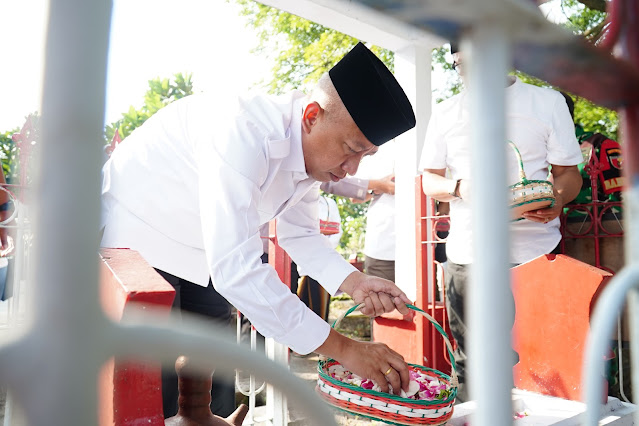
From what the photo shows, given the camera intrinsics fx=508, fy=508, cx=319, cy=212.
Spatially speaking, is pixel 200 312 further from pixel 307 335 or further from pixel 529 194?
pixel 529 194

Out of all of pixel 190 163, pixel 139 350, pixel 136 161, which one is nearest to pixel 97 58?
pixel 139 350

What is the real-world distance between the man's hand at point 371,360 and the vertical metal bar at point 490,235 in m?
A: 1.20

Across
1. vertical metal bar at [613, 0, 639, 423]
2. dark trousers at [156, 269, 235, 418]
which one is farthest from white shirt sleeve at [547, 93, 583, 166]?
vertical metal bar at [613, 0, 639, 423]

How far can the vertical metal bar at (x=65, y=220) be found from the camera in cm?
27

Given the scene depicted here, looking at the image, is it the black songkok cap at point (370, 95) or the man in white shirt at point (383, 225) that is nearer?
the black songkok cap at point (370, 95)

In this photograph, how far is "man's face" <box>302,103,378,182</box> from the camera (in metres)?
1.90

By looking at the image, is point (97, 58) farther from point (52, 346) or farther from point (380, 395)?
point (380, 395)

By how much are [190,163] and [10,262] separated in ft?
8.56

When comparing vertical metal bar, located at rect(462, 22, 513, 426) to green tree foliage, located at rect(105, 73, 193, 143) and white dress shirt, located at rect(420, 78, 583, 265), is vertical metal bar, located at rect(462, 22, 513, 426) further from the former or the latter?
green tree foliage, located at rect(105, 73, 193, 143)

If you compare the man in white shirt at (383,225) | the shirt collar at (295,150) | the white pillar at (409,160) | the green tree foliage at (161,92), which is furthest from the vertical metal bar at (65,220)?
the green tree foliage at (161,92)

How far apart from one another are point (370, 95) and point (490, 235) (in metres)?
1.63

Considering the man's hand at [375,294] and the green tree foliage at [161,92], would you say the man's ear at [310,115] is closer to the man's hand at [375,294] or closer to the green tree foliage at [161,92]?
the man's hand at [375,294]

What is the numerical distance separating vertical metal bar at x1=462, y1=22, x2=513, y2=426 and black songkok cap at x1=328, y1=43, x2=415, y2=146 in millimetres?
1481

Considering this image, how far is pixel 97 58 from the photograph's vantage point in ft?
0.93
